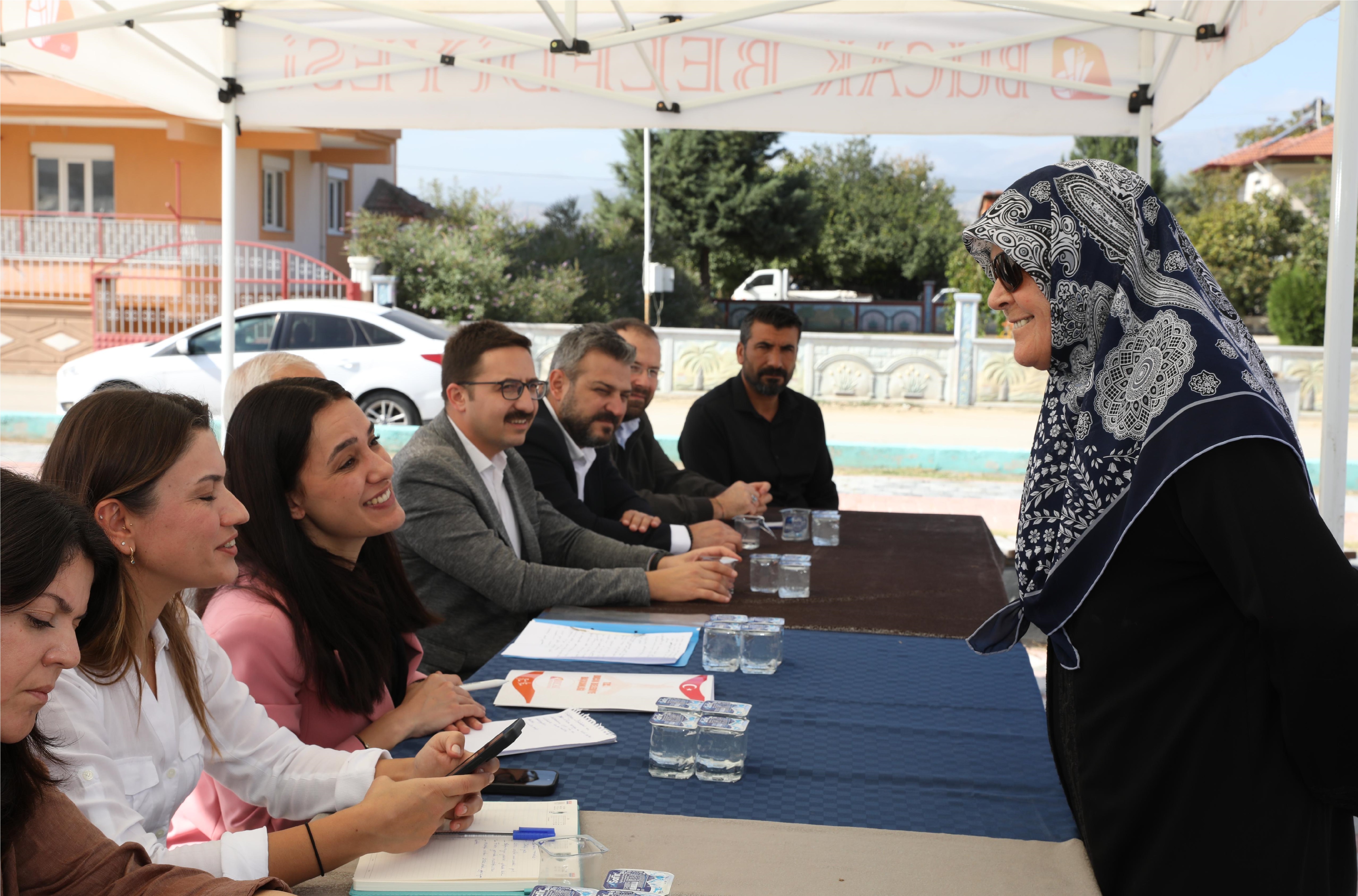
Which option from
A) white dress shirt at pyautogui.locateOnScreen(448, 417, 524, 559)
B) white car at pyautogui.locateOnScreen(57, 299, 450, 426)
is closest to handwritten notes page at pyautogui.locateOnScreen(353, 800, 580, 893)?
white dress shirt at pyautogui.locateOnScreen(448, 417, 524, 559)

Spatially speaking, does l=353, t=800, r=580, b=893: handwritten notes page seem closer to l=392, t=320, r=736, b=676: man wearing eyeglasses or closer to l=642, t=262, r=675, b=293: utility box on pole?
l=392, t=320, r=736, b=676: man wearing eyeglasses

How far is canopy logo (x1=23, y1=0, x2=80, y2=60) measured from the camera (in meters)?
4.38

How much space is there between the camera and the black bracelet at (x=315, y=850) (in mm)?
1405

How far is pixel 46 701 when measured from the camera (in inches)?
44.2

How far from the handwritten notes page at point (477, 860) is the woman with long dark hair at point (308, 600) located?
1.43 ft

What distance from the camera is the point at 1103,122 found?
4609 millimetres

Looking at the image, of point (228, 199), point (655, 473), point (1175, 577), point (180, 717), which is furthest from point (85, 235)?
point (1175, 577)

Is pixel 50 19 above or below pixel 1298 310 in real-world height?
above

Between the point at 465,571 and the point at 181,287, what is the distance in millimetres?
14767

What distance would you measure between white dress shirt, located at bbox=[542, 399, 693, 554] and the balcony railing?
14.7 metres

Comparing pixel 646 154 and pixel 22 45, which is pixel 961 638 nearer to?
pixel 22 45

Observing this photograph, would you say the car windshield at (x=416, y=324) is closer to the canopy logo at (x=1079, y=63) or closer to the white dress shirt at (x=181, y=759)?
the canopy logo at (x=1079, y=63)

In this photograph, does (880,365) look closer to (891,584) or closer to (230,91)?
(230,91)

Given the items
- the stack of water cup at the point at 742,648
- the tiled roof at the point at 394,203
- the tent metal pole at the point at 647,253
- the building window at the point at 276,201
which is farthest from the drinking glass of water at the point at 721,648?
the tiled roof at the point at 394,203
